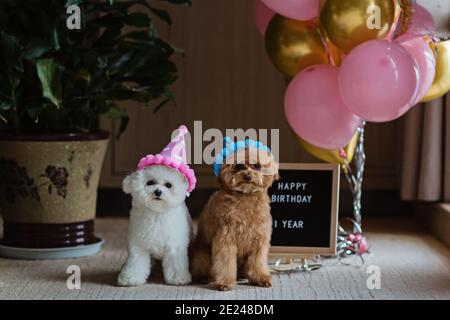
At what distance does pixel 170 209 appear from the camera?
2156mm

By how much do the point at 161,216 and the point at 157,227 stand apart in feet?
0.10

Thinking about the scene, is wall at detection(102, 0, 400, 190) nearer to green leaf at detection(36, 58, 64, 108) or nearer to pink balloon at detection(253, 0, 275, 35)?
pink balloon at detection(253, 0, 275, 35)

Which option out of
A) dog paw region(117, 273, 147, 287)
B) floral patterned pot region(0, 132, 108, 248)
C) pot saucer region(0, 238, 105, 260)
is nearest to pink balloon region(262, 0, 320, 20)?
floral patterned pot region(0, 132, 108, 248)

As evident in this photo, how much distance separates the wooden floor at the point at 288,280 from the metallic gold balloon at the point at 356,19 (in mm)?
663

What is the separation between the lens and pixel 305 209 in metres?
2.42

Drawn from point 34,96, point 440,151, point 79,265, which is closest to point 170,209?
point 79,265

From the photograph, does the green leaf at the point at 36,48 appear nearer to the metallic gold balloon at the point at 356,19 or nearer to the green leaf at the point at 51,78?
the green leaf at the point at 51,78

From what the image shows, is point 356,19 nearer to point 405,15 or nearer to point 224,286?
point 405,15

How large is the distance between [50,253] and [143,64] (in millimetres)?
664

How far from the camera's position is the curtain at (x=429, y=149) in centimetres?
298

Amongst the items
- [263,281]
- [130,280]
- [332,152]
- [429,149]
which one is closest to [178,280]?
[130,280]

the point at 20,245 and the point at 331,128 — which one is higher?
the point at 331,128

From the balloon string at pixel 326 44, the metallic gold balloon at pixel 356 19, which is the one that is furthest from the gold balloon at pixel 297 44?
the metallic gold balloon at pixel 356 19
